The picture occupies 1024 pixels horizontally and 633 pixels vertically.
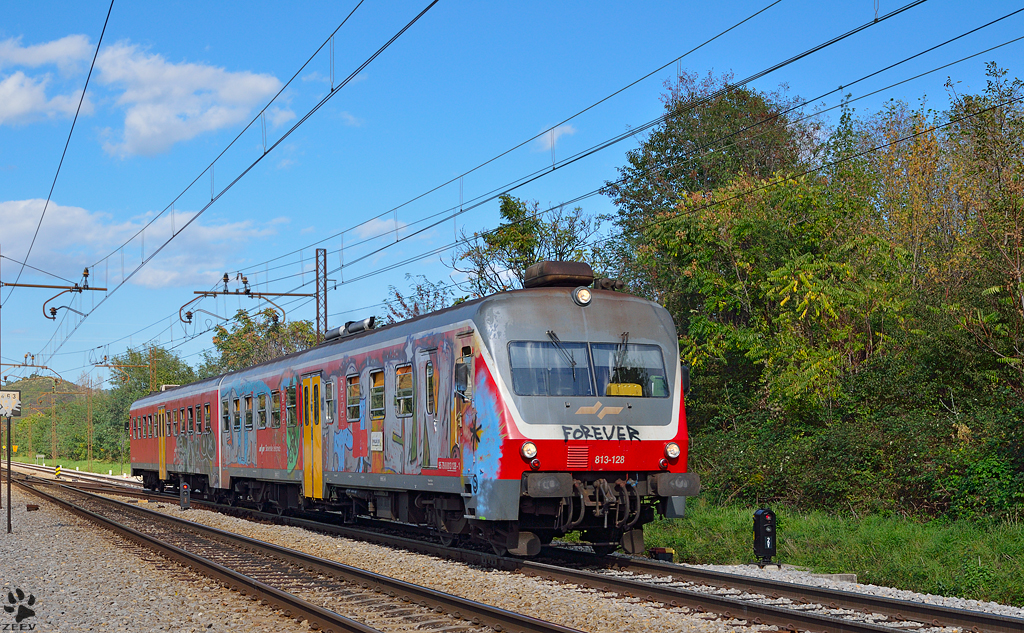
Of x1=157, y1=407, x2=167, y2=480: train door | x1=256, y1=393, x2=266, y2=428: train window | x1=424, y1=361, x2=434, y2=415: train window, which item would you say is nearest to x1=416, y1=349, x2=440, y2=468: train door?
x1=424, y1=361, x2=434, y2=415: train window

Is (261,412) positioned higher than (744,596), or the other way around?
(261,412)

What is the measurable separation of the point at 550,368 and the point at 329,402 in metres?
6.13

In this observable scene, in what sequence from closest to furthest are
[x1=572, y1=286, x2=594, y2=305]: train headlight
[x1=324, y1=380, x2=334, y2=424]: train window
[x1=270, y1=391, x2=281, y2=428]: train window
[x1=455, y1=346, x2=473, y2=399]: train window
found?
[x1=455, y1=346, x2=473, y2=399]: train window
[x1=572, y1=286, x2=594, y2=305]: train headlight
[x1=324, y1=380, x2=334, y2=424]: train window
[x1=270, y1=391, x2=281, y2=428]: train window

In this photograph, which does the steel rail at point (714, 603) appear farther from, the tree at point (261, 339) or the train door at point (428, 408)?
the tree at point (261, 339)

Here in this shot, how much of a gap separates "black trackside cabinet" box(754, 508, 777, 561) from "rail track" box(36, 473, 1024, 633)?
1.46 m

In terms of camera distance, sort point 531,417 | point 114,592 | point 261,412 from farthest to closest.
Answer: point 261,412 → point 531,417 → point 114,592

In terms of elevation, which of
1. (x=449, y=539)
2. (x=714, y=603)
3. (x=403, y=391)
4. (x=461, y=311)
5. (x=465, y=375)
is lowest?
(x=714, y=603)

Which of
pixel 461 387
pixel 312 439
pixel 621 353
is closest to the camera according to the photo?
pixel 461 387

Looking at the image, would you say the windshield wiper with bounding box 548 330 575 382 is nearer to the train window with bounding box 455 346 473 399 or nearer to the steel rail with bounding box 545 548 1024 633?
the train window with bounding box 455 346 473 399

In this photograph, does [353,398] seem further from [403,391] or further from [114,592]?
[114,592]

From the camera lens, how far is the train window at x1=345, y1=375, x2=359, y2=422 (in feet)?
52.5

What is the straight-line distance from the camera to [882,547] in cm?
1217

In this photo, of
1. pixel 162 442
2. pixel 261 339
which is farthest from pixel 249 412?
pixel 261 339

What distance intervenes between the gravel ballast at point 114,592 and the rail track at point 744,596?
3.29 metres
